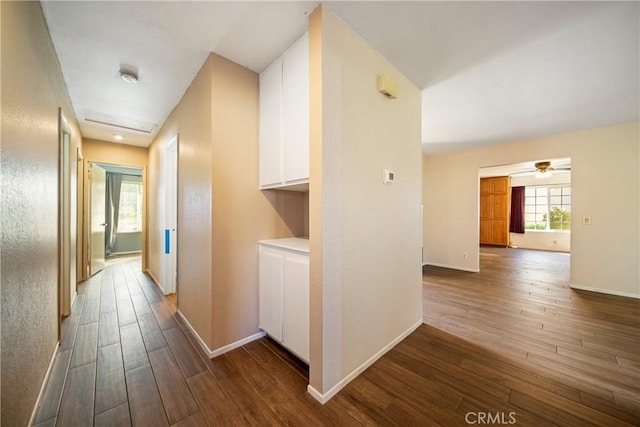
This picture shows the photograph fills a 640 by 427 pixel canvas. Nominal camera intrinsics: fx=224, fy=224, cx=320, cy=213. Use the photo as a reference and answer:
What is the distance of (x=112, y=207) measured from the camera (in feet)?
19.7

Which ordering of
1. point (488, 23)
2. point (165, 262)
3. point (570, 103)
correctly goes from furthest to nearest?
point (165, 262), point (570, 103), point (488, 23)

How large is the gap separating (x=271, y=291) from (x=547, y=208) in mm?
9748

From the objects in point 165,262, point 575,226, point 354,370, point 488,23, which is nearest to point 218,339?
point 354,370

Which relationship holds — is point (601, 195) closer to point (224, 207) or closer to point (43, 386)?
point (224, 207)

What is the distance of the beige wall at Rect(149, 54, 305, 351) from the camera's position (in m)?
1.88

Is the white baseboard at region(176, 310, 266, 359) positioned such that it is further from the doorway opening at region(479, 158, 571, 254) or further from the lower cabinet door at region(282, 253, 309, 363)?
the doorway opening at region(479, 158, 571, 254)

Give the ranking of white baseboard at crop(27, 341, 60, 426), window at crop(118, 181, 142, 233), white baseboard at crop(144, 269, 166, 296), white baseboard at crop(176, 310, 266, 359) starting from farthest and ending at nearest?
window at crop(118, 181, 142, 233), white baseboard at crop(144, 269, 166, 296), white baseboard at crop(176, 310, 266, 359), white baseboard at crop(27, 341, 60, 426)

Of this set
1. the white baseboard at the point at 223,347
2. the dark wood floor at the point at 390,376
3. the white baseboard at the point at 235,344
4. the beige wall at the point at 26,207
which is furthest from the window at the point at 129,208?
the white baseboard at the point at 235,344

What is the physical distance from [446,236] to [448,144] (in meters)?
1.95

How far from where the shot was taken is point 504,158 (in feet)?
13.8

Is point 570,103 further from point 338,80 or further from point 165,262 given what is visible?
point 165,262

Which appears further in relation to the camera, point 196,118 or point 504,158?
point 504,158

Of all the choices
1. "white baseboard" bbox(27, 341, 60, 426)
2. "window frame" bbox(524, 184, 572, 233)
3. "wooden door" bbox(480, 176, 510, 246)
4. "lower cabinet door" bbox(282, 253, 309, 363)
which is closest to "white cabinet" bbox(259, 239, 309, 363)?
"lower cabinet door" bbox(282, 253, 309, 363)

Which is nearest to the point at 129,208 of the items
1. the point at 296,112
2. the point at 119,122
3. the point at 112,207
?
the point at 112,207
